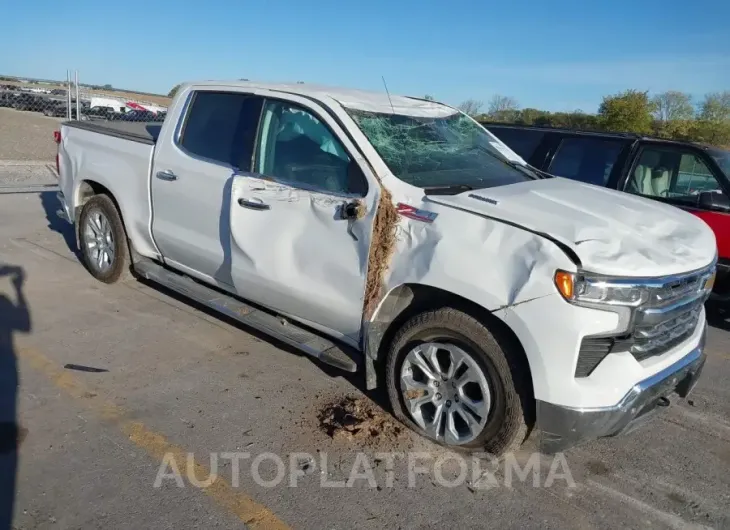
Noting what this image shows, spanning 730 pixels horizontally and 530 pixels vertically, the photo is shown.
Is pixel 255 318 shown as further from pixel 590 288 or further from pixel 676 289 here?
pixel 676 289

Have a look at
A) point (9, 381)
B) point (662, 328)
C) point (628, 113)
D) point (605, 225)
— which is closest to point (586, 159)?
point (605, 225)

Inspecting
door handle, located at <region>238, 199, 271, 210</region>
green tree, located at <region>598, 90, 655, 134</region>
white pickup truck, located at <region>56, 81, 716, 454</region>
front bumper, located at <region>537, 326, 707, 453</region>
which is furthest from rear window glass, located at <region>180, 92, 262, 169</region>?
green tree, located at <region>598, 90, 655, 134</region>

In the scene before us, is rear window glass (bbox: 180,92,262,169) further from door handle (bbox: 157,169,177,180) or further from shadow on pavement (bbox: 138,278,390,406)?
shadow on pavement (bbox: 138,278,390,406)

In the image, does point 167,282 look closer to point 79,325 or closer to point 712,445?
point 79,325

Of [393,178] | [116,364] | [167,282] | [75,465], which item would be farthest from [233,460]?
[167,282]

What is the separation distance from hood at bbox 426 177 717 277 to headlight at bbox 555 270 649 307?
47mm

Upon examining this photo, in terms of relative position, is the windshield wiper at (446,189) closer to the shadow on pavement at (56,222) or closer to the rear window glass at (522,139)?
the rear window glass at (522,139)

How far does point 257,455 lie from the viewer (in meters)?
3.36

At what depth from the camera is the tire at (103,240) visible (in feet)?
18.3

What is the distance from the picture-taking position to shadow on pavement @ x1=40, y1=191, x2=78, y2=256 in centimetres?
755

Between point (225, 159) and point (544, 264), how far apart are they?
2.56 m

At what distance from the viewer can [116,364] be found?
4344 mm

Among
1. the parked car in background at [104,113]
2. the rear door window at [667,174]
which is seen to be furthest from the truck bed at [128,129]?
the parked car in background at [104,113]

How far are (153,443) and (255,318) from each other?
1186 millimetres
